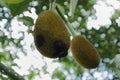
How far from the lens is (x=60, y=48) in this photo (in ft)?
3.16

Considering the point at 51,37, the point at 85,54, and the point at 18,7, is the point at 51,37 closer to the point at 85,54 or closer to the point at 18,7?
the point at 85,54

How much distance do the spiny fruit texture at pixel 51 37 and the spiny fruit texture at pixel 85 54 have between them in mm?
60

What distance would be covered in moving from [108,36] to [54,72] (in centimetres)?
98

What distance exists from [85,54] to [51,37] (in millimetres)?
134

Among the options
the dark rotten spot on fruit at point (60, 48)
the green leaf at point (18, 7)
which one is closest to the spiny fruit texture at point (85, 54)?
the dark rotten spot on fruit at point (60, 48)

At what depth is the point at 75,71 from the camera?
18.9 ft

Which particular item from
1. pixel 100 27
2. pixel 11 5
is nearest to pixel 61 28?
pixel 11 5

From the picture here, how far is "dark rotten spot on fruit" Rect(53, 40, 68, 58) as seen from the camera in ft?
3.06

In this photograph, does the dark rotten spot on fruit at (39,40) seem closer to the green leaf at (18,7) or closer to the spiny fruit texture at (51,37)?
the spiny fruit texture at (51,37)

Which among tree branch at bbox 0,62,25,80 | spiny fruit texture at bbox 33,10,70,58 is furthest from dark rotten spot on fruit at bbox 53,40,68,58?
tree branch at bbox 0,62,25,80

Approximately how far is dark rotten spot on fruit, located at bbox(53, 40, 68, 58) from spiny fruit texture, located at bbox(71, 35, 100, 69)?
0.12 feet

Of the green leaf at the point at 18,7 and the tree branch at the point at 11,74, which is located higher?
the green leaf at the point at 18,7

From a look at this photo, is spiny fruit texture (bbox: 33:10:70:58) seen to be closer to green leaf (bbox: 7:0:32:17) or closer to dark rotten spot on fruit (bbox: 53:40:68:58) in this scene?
dark rotten spot on fruit (bbox: 53:40:68:58)

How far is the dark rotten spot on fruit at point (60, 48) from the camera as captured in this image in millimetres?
933
